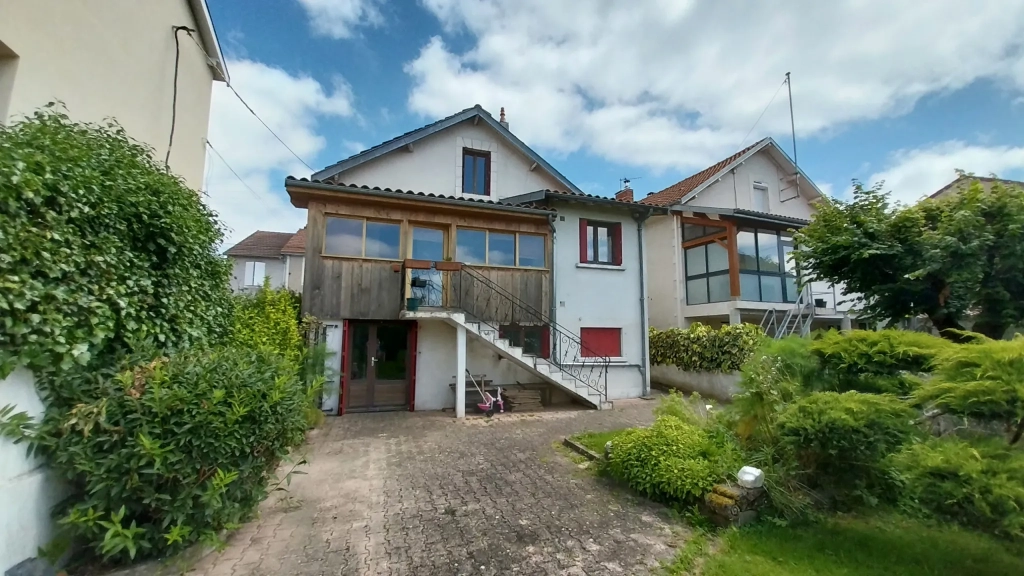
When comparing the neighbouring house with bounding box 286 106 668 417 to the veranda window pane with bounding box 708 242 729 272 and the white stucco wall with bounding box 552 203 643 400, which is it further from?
the veranda window pane with bounding box 708 242 729 272

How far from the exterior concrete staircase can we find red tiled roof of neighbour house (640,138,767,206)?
29.0 ft

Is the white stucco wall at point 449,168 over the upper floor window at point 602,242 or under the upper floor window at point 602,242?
over

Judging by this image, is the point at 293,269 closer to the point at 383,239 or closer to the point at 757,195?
the point at 383,239

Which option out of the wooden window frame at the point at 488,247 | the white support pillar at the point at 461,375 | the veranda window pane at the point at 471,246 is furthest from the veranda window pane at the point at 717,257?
the white support pillar at the point at 461,375

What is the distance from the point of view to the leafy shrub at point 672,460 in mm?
4809

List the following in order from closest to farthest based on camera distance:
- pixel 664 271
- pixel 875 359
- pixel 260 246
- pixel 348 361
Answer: pixel 875 359 < pixel 348 361 < pixel 664 271 < pixel 260 246

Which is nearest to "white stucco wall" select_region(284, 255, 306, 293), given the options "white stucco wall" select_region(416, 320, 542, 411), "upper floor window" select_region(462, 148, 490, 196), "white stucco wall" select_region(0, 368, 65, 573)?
"upper floor window" select_region(462, 148, 490, 196)

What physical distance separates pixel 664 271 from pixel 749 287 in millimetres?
2938

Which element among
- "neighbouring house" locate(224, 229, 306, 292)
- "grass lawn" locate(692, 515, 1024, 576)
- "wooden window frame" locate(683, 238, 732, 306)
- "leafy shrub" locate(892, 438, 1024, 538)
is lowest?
"grass lawn" locate(692, 515, 1024, 576)

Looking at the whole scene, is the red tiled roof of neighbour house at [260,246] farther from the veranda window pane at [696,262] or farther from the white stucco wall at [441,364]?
the veranda window pane at [696,262]

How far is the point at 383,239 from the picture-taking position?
10.6m

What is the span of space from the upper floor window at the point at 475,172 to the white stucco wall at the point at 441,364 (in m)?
4.83

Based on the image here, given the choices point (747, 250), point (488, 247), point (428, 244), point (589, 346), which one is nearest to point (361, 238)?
point (428, 244)

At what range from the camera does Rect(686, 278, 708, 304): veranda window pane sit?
15.2 metres
